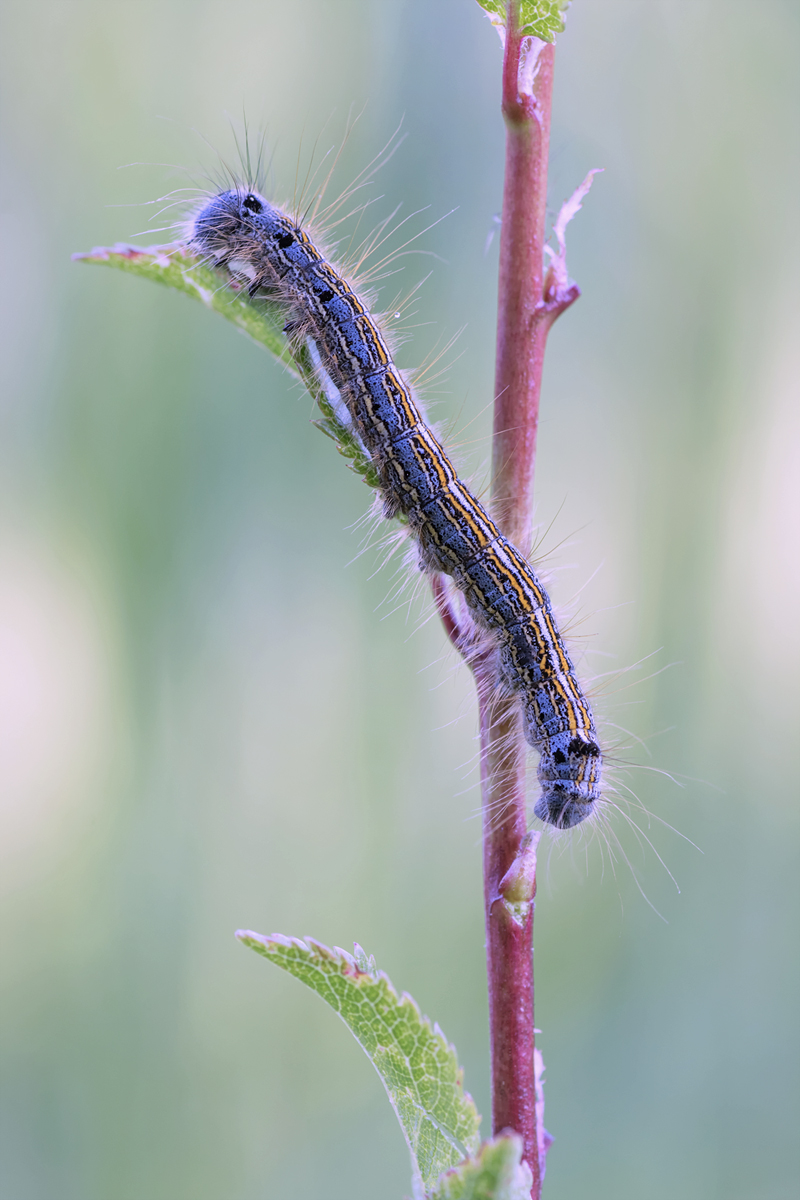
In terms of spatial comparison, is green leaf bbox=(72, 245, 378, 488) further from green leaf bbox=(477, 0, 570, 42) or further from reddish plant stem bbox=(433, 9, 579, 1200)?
green leaf bbox=(477, 0, 570, 42)

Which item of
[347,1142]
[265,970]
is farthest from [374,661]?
[347,1142]

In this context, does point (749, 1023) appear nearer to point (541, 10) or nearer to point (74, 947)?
point (74, 947)

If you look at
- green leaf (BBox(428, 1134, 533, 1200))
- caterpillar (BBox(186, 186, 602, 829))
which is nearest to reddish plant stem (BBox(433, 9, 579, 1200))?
green leaf (BBox(428, 1134, 533, 1200))

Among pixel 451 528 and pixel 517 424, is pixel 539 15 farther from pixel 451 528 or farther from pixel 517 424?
pixel 451 528

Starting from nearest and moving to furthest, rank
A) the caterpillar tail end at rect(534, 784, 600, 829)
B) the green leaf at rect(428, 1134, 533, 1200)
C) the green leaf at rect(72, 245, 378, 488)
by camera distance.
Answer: the green leaf at rect(428, 1134, 533, 1200), the green leaf at rect(72, 245, 378, 488), the caterpillar tail end at rect(534, 784, 600, 829)

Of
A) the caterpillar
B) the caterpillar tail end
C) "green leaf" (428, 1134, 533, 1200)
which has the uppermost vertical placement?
the caterpillar

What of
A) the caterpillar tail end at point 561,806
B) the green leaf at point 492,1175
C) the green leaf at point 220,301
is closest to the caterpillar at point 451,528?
the caterpillar tail end at point 561,806
